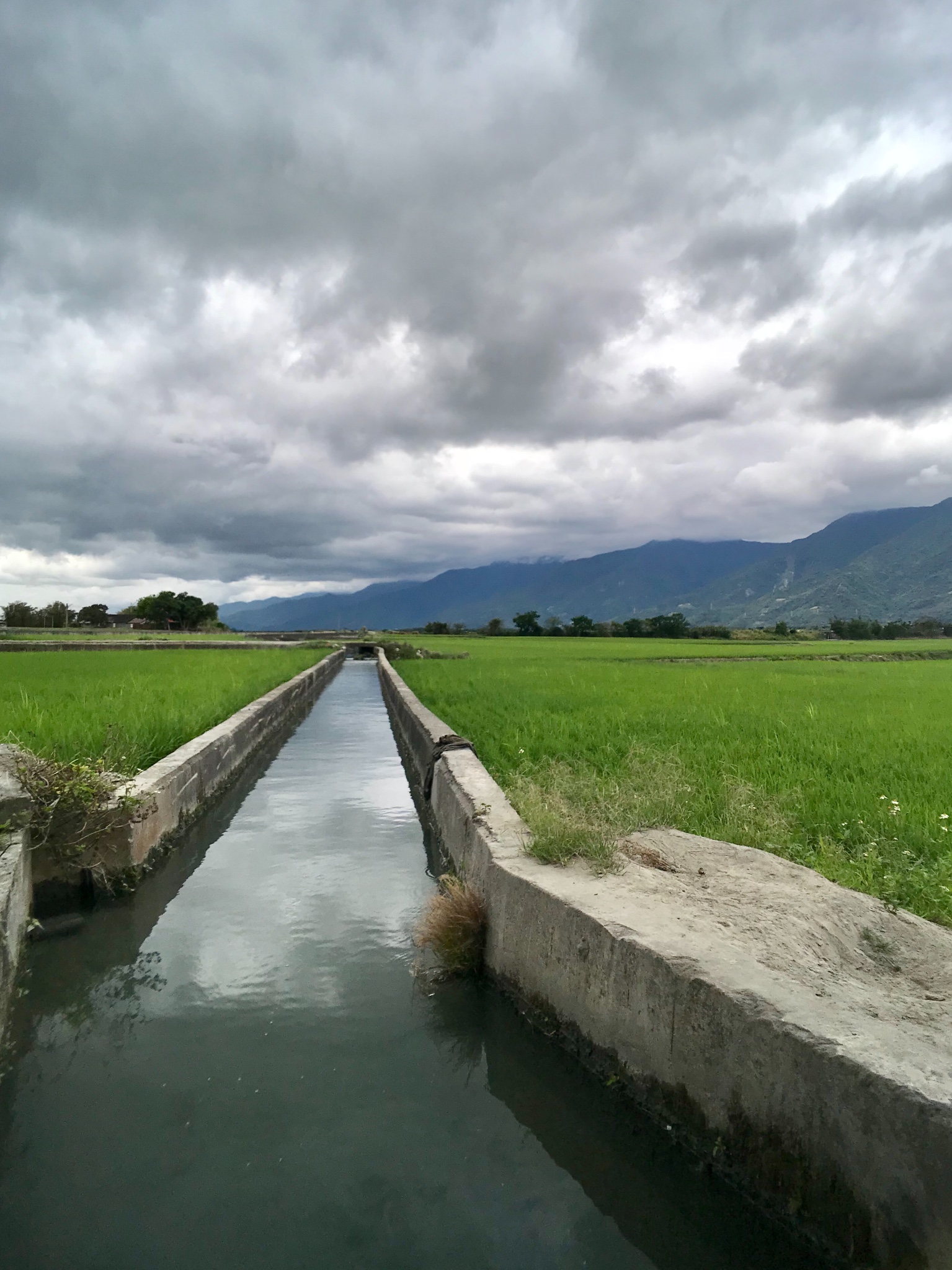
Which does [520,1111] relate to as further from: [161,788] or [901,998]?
[161,788]

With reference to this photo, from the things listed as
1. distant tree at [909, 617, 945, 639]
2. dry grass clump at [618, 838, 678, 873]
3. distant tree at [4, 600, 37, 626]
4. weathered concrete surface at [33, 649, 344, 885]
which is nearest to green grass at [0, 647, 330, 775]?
weathered concrete surface at [33, 649, 344, 885]

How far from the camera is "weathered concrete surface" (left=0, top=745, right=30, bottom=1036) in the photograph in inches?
128

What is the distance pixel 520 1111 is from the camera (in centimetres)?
279

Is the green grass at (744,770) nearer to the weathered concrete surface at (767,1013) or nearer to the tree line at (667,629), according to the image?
the weathered concrete surface at (767,1013)

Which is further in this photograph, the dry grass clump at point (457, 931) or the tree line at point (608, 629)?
the tree line at point (608, 629)

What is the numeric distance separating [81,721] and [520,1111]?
6.01 meters

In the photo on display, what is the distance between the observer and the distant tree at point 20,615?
230 ft

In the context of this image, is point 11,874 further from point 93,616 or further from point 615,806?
point 93,616

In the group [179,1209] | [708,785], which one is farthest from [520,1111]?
[708,785]

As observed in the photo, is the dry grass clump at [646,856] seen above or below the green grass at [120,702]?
below

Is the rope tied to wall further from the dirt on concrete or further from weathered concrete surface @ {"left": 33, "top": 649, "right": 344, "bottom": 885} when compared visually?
the dirt on concrete

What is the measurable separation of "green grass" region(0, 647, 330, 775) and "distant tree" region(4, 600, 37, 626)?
183 feet

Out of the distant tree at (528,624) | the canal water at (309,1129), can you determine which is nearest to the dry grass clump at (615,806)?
the canal water at (309,1129)

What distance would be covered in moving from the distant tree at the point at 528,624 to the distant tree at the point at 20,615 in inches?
1948
